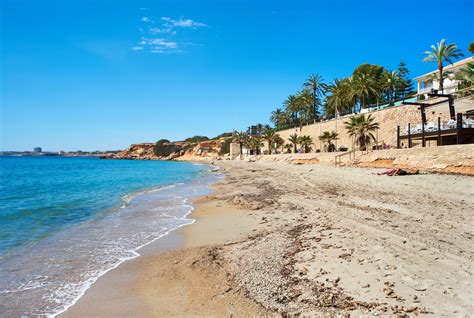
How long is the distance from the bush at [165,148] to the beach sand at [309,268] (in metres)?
139

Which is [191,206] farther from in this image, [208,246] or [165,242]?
[208,246]

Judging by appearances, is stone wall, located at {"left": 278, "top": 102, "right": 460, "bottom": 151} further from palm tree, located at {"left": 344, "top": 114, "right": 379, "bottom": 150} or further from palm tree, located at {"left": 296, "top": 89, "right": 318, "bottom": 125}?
palm tree, located at {"left": 296, "top": 89, "right": 318, "bottom": 125}

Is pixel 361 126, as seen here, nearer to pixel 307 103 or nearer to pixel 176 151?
pixel 307 103

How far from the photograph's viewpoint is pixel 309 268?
5152 mm

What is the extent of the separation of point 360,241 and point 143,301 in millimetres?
4337

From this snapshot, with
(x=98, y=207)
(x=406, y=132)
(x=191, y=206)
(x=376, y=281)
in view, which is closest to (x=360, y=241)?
(x=376, y=281)

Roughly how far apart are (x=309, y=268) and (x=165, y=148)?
150160 mm

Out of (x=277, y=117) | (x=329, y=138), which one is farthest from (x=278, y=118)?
(x=329, y=138)

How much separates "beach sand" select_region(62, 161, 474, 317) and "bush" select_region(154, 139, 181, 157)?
456ft

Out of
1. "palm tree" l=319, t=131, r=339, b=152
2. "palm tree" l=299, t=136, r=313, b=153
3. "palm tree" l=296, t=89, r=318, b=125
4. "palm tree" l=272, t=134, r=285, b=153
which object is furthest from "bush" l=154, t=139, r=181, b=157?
"palm tree" l=319, t=131, r=339, b=152

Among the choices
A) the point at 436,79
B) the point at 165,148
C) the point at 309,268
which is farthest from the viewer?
the point at 165,148

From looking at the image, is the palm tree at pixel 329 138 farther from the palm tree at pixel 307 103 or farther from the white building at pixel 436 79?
the palm tree at pixel 307 103

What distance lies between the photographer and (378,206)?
407 inches

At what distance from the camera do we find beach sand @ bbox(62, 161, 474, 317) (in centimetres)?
396
